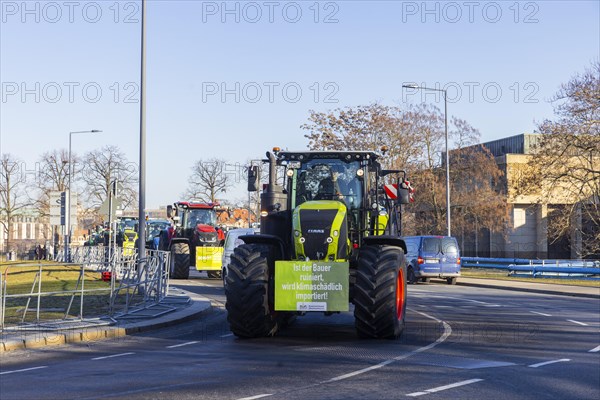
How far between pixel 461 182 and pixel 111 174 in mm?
35282

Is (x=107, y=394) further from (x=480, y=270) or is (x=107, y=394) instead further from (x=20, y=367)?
(x=480, y=270)

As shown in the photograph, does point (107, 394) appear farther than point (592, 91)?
No

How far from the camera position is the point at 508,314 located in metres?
19.7

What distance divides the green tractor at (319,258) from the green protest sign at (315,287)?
0.02 m

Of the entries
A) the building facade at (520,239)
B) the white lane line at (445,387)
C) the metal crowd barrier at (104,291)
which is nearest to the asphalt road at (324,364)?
the white lane line at (445,387)

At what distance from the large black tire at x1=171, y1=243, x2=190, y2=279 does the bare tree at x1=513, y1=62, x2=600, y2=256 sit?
57.8 feet

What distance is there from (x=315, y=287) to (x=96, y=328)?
4.48 m

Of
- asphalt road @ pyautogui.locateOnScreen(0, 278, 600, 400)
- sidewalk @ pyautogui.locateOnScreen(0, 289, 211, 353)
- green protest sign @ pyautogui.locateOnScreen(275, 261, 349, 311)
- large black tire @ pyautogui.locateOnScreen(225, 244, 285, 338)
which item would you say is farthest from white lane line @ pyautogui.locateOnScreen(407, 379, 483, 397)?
sidewalk @ pyautogui.locateOnScreen(0, 289, 211, 353)

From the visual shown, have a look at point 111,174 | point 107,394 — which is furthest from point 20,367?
point 111,174

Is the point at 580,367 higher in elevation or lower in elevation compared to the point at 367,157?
lower

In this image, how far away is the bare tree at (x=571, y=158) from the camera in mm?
38000

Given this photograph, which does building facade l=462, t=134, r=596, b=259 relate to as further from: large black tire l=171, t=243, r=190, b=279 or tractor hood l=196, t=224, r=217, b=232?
large black tire l=171, t=243, r=190, b=279

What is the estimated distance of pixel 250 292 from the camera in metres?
13.3

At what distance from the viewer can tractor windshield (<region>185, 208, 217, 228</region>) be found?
35719 millimetres
